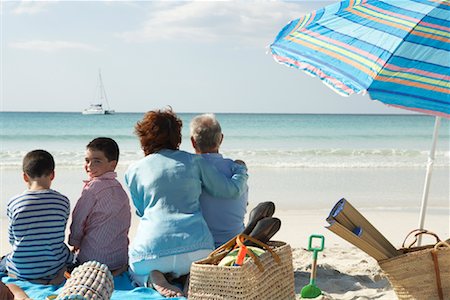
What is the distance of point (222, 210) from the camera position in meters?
4.48

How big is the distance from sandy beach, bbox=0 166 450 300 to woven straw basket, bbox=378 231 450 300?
521mm

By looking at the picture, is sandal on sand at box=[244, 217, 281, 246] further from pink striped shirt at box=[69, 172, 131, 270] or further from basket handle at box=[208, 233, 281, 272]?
pink striped shirt at box=[69, 172, 131, 270]

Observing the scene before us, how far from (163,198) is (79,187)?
6.29 m

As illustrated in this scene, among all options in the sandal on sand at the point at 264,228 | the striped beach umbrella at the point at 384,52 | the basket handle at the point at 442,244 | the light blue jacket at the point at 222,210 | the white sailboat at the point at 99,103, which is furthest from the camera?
the white sailboat at the point at 99,103

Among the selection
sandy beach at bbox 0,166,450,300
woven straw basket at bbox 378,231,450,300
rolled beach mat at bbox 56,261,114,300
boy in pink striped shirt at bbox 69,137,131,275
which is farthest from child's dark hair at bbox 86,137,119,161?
woven straw basket at bbox 378,231,450,300

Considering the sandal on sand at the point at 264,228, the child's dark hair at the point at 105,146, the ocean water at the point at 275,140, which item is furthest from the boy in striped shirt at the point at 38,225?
the ocean water at the point at 275,140

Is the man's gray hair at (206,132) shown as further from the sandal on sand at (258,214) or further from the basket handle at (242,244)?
the basket handle at (242,244)

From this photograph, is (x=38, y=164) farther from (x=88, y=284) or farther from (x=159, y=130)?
(x=88, y=284)

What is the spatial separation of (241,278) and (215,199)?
1.22m

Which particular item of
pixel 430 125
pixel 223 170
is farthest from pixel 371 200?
pixel 430 125

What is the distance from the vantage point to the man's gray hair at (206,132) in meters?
4.46

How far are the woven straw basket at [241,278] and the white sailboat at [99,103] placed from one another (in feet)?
119

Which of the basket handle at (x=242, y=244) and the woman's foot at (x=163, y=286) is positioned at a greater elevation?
the basket handle at (x=242, y=244)

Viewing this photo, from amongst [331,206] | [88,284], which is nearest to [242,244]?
[88,284]
